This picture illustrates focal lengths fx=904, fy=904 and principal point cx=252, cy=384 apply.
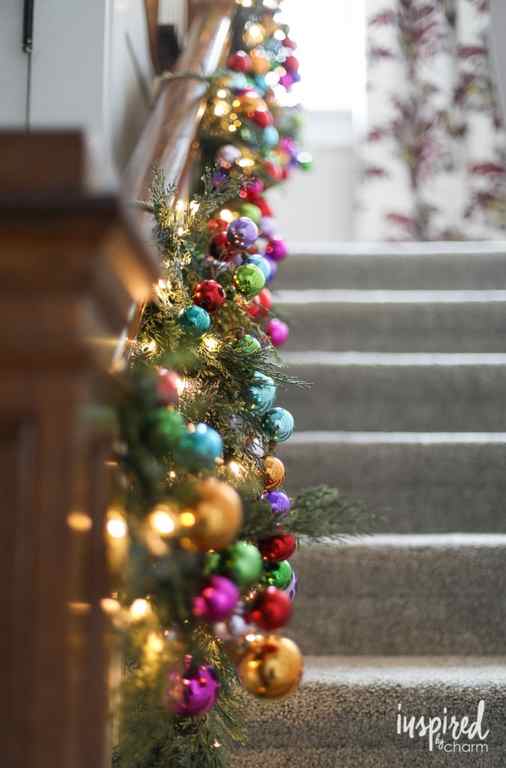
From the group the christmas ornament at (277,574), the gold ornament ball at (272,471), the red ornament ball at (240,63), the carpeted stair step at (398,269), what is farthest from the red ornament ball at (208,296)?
the carpeted stair step at (398,269)

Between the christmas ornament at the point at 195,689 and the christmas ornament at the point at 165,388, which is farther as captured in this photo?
the christmas ornament at the point at 195,689

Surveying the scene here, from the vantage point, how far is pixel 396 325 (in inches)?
86.5

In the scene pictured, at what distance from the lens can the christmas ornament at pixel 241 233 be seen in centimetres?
115

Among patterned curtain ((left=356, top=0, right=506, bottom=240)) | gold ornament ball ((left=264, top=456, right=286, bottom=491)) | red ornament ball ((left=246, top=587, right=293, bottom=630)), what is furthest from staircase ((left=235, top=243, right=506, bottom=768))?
patterned curtain ((left=356, top=0, right=506, bottom=240))

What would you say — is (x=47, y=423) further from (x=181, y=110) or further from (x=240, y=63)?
(x=240, y=63)

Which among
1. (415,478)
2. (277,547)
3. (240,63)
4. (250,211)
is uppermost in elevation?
(240,63)

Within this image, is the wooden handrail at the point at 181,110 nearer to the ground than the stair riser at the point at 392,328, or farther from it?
farther from it

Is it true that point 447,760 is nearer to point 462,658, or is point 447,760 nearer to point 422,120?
point 462,658

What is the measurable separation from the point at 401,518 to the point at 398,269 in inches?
39.7

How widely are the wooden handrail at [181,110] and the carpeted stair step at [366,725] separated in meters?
0.69

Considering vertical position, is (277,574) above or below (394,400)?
above

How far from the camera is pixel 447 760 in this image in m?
1.16

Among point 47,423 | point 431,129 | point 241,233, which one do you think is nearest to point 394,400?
point 241,233

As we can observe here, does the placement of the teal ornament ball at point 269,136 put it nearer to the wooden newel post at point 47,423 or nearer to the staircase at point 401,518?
the staircase at point 401,518
